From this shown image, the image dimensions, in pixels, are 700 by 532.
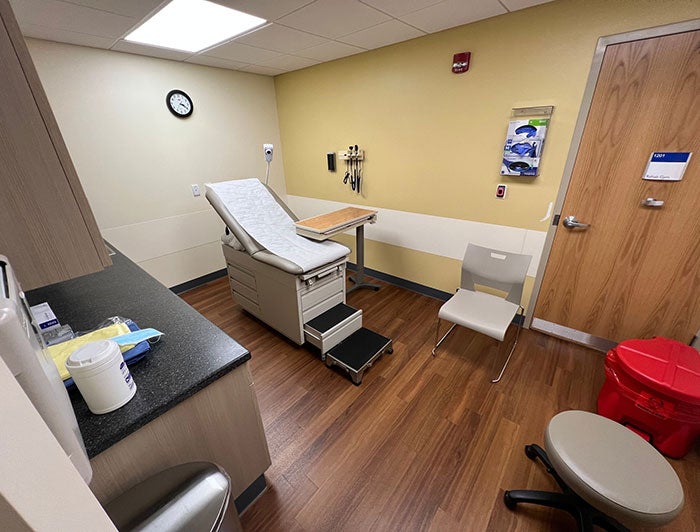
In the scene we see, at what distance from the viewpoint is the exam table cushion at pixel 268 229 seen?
2.17 metres

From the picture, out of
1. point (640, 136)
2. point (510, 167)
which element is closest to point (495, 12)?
point (510, 167)

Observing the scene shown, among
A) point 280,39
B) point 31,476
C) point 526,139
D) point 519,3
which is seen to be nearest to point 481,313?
point 526,139

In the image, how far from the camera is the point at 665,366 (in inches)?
56.1

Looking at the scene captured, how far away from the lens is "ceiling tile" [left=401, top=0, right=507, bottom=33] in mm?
1803

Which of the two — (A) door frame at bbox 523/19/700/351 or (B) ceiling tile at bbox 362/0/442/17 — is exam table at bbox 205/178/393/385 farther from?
(B) ceiling tile at bbox 362/0/442/17

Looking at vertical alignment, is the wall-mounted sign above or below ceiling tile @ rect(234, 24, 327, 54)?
below

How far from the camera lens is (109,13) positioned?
176 cm

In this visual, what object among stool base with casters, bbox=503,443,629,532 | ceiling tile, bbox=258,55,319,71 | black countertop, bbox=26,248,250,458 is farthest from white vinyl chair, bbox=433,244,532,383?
ceiling tile, bbox=258,55,319,71

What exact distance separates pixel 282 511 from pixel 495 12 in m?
3.17

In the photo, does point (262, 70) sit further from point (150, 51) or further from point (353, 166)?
point (353, 166)

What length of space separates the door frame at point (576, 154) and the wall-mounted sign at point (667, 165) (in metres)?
0.39

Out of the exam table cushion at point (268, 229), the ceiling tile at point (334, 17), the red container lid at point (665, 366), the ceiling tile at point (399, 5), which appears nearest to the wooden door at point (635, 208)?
the red container lid at point (665, 366)

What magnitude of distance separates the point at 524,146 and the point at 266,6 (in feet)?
6.39

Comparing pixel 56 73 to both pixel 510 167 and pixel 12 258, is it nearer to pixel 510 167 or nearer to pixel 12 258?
pixel 12 258
